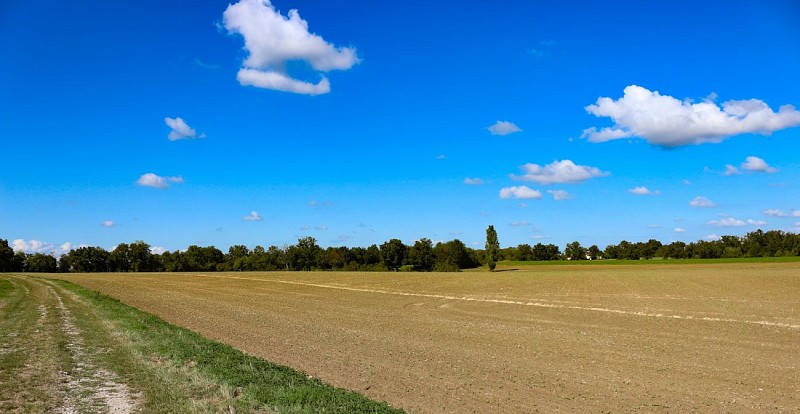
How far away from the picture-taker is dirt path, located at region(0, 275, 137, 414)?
31.2ft

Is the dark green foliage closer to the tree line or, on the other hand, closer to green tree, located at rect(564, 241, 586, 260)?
the tree line

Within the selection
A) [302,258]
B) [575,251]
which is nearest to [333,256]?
[302,258]

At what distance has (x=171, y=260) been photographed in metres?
163

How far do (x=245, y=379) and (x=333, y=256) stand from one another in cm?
14789

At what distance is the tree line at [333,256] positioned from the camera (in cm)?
14562

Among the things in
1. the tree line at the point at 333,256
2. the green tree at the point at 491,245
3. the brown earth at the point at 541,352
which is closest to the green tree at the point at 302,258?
the tree line at the point at 333,256

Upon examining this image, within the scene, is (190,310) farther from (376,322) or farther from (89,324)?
(376,322)

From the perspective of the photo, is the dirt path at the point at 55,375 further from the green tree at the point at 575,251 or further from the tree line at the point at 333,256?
the green tree at the point at 575,251

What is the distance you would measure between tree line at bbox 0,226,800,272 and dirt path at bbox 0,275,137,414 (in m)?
123

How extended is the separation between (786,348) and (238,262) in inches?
6312

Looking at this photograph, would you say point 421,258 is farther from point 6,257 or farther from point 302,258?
point 6,257

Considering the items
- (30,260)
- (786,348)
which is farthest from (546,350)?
(30,260)

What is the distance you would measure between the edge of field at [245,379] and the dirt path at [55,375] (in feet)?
4.34

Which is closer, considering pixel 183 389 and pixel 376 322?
pixel 183 389
